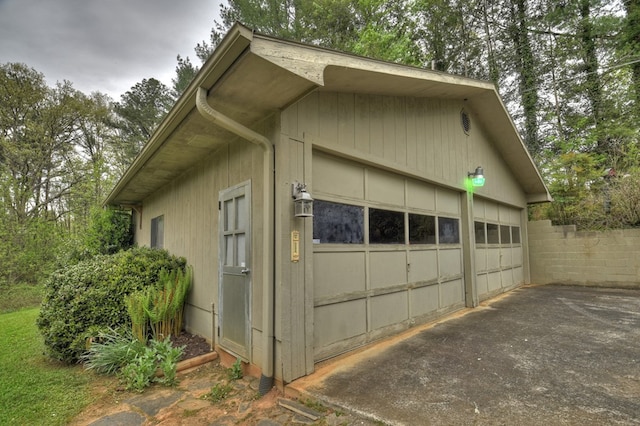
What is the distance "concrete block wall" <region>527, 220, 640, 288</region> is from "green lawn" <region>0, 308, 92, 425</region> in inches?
400

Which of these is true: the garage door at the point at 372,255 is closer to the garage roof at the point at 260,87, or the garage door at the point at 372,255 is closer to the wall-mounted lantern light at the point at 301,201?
the wall-mounted lantern light at the point at 301,201

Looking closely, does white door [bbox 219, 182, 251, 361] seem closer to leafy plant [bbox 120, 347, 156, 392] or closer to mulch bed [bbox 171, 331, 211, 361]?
mulch bed [bbox 171, 331, 211, 361]

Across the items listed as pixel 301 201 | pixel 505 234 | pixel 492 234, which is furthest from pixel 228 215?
pixel 505 234

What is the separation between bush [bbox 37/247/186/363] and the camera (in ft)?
12.2

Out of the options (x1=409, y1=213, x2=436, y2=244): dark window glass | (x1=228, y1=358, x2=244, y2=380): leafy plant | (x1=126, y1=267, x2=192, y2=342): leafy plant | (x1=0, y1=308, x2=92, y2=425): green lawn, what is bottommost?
(x1=0, y1=308, x2=92, y2=425): green lawn

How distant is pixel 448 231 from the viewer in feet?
17.8

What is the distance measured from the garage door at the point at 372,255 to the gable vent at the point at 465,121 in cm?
153

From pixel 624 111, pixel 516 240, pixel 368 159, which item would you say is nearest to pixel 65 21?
pixel 368 159

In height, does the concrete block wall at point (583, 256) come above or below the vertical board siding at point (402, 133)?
below

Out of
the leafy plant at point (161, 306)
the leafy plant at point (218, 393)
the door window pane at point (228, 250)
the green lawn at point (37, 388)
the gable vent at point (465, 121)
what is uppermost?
the gable vent at point (465, 121)

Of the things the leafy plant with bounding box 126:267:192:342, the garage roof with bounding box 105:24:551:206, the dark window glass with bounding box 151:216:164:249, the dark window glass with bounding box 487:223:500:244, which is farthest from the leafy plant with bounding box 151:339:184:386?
the dark window glass with bounding box 487:223:500:244

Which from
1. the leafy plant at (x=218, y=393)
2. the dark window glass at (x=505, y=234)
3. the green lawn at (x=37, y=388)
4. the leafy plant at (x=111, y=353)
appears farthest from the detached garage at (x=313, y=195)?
the dark window glass at (x=505, y=234)

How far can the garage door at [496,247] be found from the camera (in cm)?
641

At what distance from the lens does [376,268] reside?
3.84 meters
